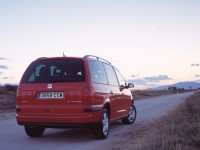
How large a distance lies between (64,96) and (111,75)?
2341mm

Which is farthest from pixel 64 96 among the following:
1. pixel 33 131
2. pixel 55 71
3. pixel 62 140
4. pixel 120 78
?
pixel 120 78

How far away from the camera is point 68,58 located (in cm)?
890

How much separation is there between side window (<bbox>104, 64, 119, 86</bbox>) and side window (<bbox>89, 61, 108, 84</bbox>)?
1.09 ft

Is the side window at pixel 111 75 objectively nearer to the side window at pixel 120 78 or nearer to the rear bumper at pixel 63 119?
the side window at pixel 120 78

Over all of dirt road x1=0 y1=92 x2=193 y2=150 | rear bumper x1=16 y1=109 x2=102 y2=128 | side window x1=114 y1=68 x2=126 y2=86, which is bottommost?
dirt road x1=0 y1=92 x2=193 y2=150

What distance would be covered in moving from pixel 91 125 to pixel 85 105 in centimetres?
49

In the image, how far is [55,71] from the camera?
28.8 feet

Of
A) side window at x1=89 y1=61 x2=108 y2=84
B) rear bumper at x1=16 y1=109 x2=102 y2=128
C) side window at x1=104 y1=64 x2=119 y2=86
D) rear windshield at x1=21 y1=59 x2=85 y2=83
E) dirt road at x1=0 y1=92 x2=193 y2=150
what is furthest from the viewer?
side window at x1=104 y1=64 x2=119 y2=86

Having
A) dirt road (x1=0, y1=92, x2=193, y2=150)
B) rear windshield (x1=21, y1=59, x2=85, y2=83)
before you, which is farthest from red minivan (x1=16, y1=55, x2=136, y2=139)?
dirt road (x1=0, y1=92, x2=193, y2=150)

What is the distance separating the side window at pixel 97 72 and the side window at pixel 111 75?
33 centimetres

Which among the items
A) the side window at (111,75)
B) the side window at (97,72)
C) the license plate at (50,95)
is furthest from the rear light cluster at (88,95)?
the side window at (111,75)

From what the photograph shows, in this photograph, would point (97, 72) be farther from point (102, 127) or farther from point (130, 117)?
point (130, 117)

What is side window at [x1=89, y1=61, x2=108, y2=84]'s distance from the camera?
875cm

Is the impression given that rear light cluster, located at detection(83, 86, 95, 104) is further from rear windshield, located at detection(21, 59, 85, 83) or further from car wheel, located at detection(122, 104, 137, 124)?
car wheel, located at detection(122, 104, 137, 124)
